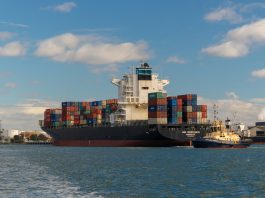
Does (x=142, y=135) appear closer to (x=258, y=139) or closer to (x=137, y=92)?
(x=137, y=92)

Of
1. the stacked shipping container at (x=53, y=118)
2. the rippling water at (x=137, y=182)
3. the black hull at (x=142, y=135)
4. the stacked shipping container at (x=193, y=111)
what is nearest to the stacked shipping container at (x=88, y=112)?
the black hull at (x=142, y=135)

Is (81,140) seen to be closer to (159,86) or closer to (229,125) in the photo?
(159,86)

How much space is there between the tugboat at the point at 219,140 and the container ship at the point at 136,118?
2898mm

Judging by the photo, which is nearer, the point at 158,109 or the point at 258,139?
the point at 158,109

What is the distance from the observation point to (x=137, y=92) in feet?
407

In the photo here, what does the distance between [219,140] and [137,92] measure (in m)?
27.2

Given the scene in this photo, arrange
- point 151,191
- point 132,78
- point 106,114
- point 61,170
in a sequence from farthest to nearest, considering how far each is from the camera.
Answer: point 106,114, point 132,78, point 61,170, point 151,191

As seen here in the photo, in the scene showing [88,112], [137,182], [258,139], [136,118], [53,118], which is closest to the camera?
[137,182]

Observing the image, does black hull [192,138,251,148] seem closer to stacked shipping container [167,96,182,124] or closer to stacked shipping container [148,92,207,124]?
stacked shipping container [148,92,207,124]

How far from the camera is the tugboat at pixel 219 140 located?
345 ft

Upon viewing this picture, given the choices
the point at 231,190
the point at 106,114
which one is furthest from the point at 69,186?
the point at 106,114

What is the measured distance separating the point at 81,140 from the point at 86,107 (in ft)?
46.7

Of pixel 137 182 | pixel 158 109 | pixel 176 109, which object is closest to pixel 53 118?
pixel 158 109

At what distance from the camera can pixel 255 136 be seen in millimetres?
197625
